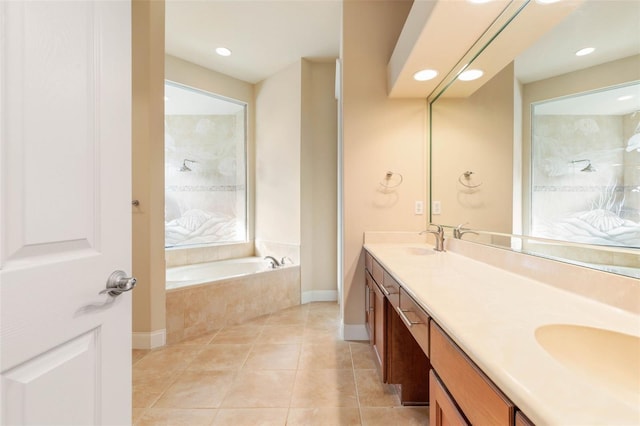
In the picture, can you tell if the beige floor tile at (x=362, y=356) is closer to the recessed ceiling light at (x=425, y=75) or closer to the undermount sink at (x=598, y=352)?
the undermount sink at (x=598, y=352)

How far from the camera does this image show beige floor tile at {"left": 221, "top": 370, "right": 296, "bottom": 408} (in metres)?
1.55

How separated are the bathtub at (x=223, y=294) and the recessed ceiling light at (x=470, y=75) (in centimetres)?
238

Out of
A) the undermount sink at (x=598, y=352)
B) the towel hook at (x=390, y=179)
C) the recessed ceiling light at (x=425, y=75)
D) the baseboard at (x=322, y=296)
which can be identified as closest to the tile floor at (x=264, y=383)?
the baseboard at (x=322, y=296)

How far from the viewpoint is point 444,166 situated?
2.03m

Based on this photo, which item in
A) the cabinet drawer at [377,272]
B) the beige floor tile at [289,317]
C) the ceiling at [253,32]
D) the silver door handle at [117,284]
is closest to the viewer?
the silver door handle at [117,284]

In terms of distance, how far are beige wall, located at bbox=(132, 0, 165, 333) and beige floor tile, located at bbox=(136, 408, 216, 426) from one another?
81 centimetres

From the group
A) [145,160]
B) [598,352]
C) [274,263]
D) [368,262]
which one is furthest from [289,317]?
[598,352]

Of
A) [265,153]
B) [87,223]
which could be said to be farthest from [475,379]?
[265,153]

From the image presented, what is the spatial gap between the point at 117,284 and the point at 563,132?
5.24ft

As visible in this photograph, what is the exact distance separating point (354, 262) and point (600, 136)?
166 cm

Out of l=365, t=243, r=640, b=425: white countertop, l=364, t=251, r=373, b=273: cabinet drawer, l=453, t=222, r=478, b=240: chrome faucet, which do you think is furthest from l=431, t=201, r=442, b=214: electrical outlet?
l=365, t=243, r=640, b=425: white countertop

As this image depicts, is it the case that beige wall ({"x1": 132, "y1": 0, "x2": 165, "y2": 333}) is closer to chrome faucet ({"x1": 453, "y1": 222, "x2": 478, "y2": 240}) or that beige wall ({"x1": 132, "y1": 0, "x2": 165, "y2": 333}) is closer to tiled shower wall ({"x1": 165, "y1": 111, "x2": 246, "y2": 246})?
tiled shower wall ({"x1": 165, "y1": 111, "x2": 246, "y2": 246})

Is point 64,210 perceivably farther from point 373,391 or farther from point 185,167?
point 185,167

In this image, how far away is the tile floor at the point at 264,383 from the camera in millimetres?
1452
